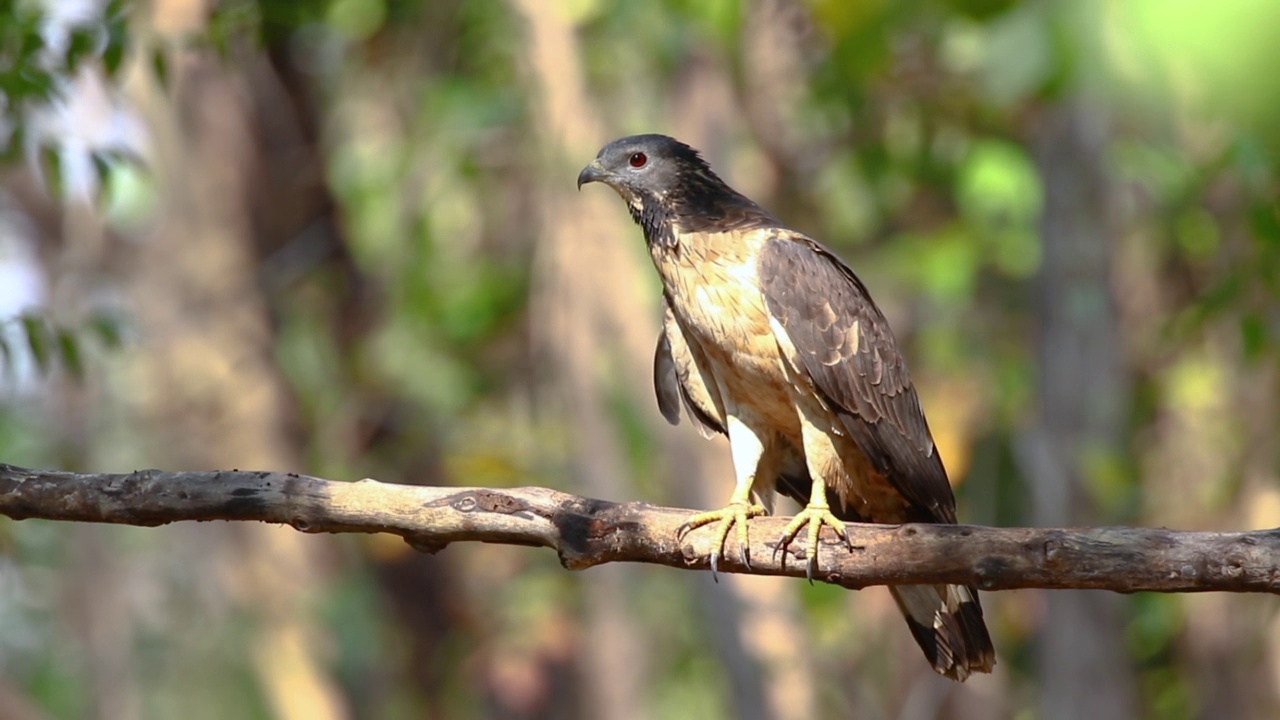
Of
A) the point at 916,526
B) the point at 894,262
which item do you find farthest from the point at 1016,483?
the point at 916,526

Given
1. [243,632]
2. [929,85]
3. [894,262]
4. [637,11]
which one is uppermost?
[637,11]

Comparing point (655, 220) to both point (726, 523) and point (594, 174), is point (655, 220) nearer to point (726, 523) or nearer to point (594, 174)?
point (594, 174)

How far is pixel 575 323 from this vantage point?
8852 millimetres

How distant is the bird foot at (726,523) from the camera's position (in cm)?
414

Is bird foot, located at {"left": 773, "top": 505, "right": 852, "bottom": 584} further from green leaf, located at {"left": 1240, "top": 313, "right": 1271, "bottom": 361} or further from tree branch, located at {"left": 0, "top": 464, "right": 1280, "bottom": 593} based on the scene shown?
green leaf, located at {"left": 1240, "top": 313, "right": 1271, "bottom": 361}

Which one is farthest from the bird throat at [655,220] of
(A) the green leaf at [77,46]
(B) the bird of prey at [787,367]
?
(A) the green leaf at [77,46]

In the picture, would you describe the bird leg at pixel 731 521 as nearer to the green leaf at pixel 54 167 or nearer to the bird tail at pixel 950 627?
the bird tail at pixel 950 627

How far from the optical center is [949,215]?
10609 mm

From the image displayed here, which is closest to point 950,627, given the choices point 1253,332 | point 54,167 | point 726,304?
point 726,304

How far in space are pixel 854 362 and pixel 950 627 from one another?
905 mm

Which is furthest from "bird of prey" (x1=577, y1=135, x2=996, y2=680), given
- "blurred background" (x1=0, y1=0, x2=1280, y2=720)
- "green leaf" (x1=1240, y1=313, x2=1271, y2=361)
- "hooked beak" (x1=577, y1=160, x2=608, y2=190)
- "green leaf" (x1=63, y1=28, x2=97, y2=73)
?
"green leaf" (x1=63, y1=28, x2=97, y2=73)

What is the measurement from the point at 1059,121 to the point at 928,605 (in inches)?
150

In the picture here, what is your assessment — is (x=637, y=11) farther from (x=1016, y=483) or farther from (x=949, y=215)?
(x=1016, y=483)

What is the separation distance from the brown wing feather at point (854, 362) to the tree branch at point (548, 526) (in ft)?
2.34
